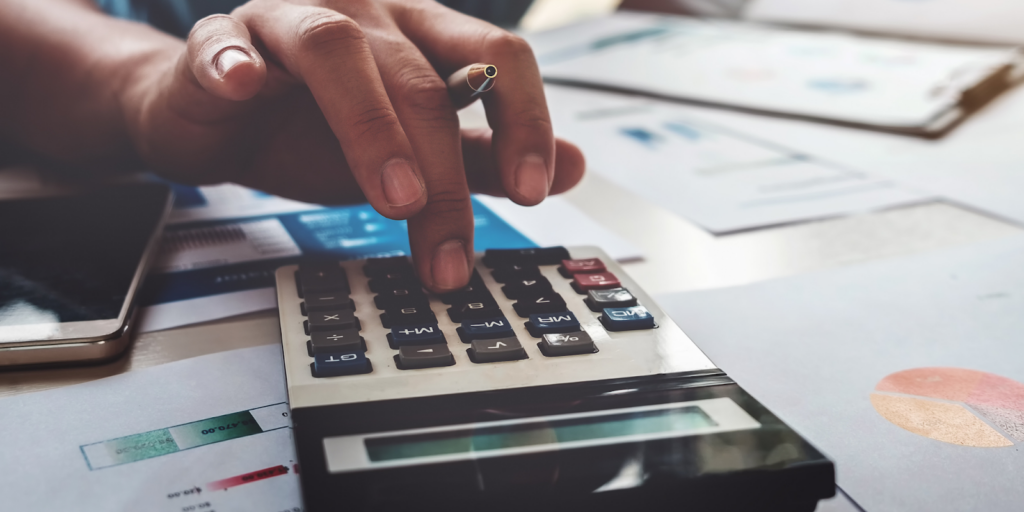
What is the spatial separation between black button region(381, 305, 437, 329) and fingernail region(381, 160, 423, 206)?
50 millimetres

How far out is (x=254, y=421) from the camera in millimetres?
287

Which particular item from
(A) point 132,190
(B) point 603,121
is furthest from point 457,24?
(B) point 603,121

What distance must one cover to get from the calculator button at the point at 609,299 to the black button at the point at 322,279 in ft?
0.37

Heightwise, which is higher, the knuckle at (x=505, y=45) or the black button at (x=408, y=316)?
the knuckle at (x=505, y=45)

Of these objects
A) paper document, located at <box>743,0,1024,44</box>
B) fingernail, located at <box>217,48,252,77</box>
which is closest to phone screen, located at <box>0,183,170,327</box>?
fingernail, located at <box>217,48,252,77</box>

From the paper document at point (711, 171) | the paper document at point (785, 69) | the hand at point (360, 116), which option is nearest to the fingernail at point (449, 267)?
the hand at point (360, 116)

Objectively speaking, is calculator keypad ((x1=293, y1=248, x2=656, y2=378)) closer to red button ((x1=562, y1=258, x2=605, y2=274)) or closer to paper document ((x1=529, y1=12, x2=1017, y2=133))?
red button ((x1=562, y1=258, x2=605, y2=274))

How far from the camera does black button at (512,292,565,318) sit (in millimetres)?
338

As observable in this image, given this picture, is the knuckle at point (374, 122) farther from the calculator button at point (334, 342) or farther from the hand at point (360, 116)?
the calculator button at point (334, 342)

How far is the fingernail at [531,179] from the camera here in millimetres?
406

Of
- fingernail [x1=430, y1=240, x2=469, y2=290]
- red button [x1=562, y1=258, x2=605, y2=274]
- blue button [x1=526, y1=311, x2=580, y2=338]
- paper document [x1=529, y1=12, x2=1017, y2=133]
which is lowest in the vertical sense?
red button [x1=562, y1=258, x2=605, y2=274]

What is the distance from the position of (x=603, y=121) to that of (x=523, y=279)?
1.45 feet

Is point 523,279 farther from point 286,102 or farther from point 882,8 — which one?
point 882,8

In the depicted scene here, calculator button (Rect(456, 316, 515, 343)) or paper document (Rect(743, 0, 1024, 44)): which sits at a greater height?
paper document (Rect(743, 0, 1024, 44))
